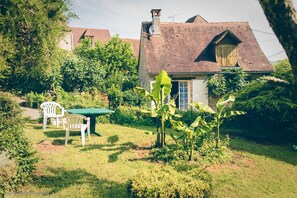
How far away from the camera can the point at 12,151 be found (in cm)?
600

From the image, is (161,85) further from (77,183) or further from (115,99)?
(115,99)

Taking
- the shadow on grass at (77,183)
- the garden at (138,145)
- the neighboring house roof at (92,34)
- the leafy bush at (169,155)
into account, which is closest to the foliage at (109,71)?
the garden at (138,145)

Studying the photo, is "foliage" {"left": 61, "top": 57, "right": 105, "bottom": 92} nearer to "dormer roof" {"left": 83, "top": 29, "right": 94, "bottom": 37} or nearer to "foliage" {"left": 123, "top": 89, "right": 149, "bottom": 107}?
"foliage" {"left": 123, "top": 89, "right": 149, "bottom": 107}

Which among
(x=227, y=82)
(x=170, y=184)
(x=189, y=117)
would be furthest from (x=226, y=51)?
(x=170, y=184)

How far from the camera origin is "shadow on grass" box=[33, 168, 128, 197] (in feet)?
19.6

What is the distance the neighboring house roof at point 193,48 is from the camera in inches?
759

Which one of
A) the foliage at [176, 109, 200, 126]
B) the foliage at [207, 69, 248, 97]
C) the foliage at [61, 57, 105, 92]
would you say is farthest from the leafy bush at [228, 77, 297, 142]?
the foliage at [61, 57, 105, 92]

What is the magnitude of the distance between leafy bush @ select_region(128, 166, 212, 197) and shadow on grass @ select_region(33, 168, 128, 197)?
1.30 m

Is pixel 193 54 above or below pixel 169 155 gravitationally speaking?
above

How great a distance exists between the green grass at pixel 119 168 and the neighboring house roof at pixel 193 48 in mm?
9065

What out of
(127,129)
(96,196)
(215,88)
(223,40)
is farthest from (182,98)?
(96,196)

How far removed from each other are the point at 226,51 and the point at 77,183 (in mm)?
16859

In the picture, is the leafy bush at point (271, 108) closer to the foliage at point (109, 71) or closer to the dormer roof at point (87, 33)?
the foliage at point (109, 71)

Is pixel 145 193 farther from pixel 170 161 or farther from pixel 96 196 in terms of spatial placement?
pixel 170 161
